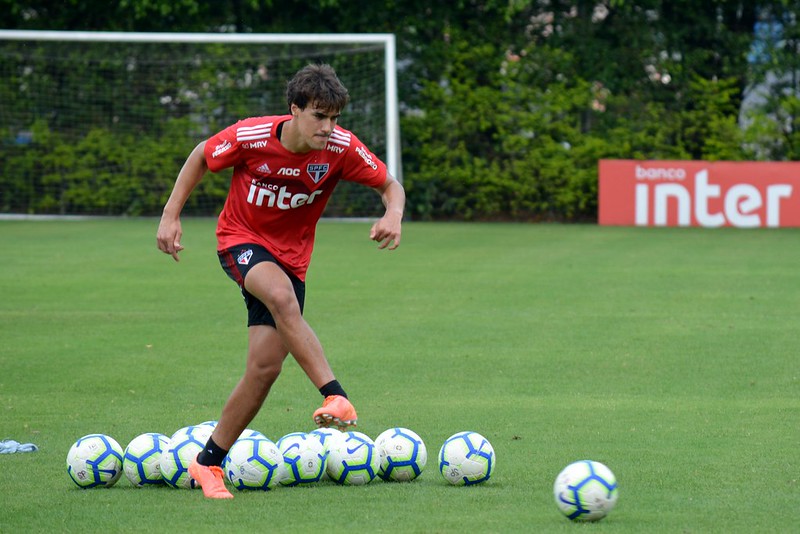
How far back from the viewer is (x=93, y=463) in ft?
19.5

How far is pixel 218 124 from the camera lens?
27750mm

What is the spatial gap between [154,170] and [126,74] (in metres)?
2.28

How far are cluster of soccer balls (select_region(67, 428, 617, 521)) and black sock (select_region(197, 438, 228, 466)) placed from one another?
7 centimetres

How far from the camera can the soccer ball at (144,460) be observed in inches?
237

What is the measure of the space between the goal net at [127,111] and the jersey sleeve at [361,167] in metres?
20.8

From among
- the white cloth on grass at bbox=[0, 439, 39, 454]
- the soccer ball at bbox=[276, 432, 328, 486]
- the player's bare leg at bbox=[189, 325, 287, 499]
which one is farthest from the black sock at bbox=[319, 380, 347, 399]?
the white cloth on grass at bbox=[0, 439, 39, 454]

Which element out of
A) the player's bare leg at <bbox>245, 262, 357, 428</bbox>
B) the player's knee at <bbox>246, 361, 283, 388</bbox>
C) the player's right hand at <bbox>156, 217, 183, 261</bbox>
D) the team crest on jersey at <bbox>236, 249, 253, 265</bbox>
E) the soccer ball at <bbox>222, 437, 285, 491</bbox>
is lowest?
the soccer ball at <bbox>222, 437, 285, 491</bbox>

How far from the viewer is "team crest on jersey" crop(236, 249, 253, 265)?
5949mm

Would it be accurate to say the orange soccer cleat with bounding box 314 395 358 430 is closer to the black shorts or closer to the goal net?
the black shorts

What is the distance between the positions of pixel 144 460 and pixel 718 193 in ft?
68.3

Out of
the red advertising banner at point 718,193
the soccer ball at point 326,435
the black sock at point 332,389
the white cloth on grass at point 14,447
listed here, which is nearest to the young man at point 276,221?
the black sock at point 332,389

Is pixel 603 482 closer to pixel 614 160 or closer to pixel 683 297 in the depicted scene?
pixel 683 297

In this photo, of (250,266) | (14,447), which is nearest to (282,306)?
(250,266)

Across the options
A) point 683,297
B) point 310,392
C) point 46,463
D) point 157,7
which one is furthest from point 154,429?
point 157,7
